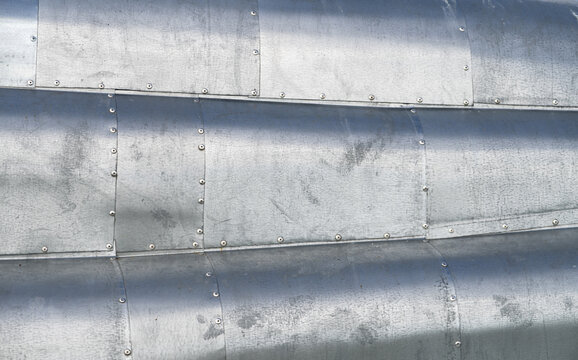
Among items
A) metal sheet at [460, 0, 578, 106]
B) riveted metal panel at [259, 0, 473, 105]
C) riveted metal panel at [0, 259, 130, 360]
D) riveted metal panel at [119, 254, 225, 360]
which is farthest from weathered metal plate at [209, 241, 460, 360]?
metal sheet at [460, 0, 578, 106]

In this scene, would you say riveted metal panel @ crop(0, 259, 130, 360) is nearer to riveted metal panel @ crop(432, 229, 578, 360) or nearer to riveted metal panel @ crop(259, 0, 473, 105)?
riveted metal panel @ crop(259, 0, 473, 105)

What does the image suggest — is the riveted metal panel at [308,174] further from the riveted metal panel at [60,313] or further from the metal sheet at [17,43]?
the metal sheet at [17,43]

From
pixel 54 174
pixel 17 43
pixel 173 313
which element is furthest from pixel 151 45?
pixel 173 313

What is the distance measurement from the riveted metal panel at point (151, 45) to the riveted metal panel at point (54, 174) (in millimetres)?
246

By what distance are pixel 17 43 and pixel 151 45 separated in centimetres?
64

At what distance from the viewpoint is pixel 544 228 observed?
4.08m

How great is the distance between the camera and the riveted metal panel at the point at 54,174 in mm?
3314

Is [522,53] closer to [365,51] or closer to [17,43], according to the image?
[365,51]

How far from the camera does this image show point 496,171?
13.1 ft

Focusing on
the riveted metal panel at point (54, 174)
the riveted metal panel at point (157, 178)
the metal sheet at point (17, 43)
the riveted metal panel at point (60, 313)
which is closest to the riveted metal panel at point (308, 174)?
the riveted metal panel at point (157, 178)

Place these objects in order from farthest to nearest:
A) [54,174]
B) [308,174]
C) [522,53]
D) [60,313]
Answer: [522,53]
[308,174]
[54,174]
[60,313]

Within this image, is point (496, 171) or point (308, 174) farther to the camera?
point (496, 171)

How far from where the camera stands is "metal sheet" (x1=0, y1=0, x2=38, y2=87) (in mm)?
3537

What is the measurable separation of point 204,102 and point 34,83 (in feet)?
2.73
